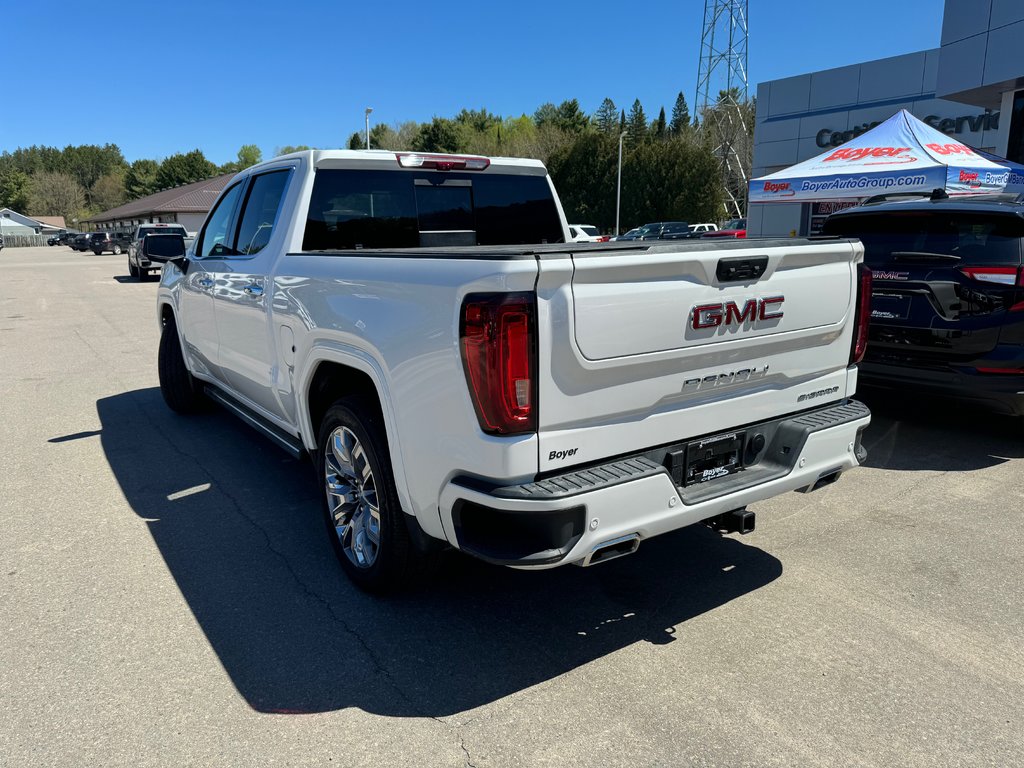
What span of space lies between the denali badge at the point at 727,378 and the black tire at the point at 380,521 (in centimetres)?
128

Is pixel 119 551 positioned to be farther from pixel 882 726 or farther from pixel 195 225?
pixel 195 225

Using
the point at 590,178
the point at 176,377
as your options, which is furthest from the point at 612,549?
the point at 590,178

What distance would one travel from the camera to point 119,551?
3977 millimetres

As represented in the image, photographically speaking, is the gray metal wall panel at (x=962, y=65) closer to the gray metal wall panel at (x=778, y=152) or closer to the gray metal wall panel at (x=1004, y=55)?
the gray metal wall panel at (x=1004, y=55)

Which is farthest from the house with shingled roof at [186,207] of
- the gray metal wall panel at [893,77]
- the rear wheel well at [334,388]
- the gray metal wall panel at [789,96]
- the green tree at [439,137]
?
the rear wheel well at [334,388]

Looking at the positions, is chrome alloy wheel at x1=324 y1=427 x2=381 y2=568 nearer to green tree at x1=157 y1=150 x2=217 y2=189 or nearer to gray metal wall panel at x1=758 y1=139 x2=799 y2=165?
gray metal wall panel at x1=758 y1=139 x2=799 y2=165

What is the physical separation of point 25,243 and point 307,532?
123m

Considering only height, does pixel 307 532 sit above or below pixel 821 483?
below

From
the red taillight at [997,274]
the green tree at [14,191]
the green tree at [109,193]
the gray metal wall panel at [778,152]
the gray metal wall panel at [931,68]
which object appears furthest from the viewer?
the green tree at [14,191]

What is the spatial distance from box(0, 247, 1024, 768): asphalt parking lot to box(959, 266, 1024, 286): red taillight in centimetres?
132

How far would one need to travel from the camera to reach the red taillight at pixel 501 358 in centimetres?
237

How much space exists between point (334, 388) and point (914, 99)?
28.6 meters

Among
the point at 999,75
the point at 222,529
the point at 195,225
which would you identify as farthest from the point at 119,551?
the point at 195,225

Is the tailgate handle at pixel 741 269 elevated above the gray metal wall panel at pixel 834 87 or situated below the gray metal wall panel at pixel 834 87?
below
